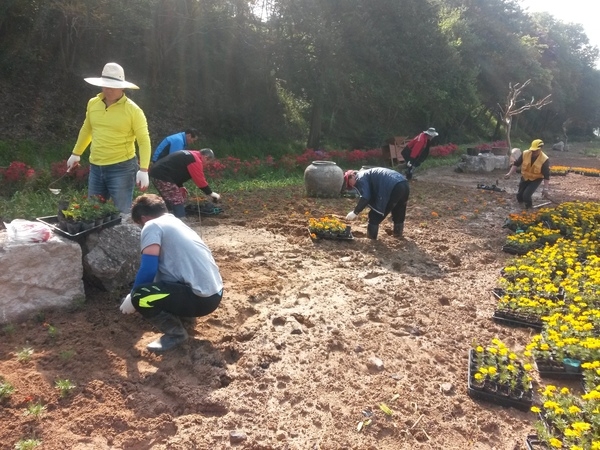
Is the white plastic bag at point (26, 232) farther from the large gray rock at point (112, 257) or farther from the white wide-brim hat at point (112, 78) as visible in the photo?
the white wide-brim hat at point (112, 78)

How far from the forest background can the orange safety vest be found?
7.74m

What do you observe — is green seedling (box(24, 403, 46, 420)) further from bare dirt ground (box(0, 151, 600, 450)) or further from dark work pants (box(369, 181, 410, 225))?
dark work pants (box(369, 181, 410, 225))

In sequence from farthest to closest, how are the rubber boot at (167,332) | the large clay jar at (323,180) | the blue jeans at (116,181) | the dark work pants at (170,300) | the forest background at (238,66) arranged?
the forest background at (238,66)
the large clay jar at (323,180)
the blue jeans at (116,181)
the rubber boot at (167,332)
the dark work pants at (170,300)

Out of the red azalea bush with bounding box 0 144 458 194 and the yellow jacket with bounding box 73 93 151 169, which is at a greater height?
the yellow jacket with bounding box 73 93 151 169

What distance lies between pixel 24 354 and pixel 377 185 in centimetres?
491

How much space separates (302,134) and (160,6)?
7753 mm

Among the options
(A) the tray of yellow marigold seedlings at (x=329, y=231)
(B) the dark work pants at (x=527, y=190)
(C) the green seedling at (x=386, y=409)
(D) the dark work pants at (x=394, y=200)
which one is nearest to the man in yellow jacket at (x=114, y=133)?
(A) the tray of yellow marigold seedlings at (x=329, y=231)

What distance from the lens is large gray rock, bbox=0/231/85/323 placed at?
12.2 feet

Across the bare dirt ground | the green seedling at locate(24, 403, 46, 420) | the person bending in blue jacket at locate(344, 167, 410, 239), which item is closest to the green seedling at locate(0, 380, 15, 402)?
the bare dirt ground

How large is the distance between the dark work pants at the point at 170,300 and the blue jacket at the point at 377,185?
3.65 meters

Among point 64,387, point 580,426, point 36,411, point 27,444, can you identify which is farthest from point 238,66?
point 580,426

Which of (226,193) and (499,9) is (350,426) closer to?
(226,193)

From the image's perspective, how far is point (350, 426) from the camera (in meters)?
2.93

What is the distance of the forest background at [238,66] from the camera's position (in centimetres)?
1239
